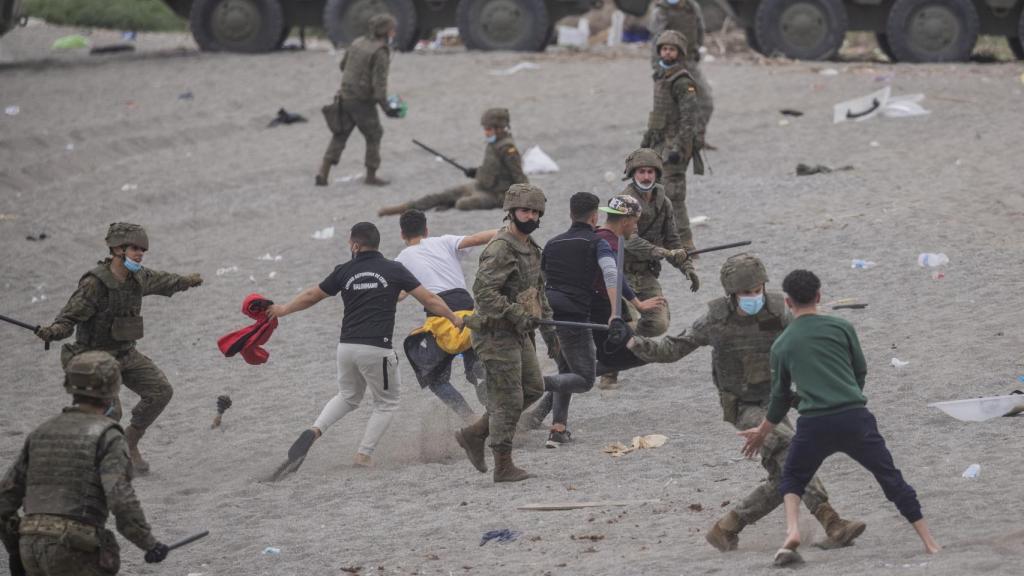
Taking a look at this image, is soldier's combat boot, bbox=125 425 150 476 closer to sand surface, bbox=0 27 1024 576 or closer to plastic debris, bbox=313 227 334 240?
sand surface, bbox=0 27 1024 576

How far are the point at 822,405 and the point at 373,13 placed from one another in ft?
58.6

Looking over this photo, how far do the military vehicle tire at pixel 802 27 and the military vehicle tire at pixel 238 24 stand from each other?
7452mm

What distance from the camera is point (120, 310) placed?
8305 millimetres

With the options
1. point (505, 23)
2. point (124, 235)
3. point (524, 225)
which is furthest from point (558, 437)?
point (505, 23)

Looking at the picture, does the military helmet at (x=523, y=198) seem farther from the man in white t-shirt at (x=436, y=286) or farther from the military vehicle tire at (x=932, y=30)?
the military vehicle tire at (x=932, y=30)

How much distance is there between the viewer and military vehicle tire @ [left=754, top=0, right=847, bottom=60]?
2091 cm

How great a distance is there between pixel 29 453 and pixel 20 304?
750cm

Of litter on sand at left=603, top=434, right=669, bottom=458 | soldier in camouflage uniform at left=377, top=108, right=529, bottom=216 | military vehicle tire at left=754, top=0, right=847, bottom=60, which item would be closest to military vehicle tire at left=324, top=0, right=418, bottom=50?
military vehicle tire at left=754, top=0, right=847, bottom=60

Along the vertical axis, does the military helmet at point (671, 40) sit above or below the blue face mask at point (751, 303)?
above

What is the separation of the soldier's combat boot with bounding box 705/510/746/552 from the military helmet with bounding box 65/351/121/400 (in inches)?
101

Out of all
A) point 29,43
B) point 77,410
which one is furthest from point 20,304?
point 29,43

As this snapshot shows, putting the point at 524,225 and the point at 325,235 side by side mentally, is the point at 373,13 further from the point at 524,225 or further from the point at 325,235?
the point at 524,225

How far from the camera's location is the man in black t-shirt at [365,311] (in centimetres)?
818

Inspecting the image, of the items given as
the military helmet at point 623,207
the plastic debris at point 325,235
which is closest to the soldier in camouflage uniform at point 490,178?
the plastic debris at point 325,235
